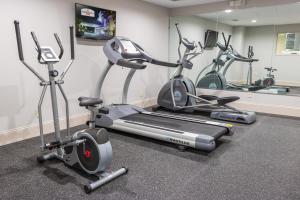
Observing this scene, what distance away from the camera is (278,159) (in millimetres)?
3008

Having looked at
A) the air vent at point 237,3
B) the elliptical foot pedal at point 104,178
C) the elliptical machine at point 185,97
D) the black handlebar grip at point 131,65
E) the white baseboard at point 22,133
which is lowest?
the elliptical foot pedal at point 104,178

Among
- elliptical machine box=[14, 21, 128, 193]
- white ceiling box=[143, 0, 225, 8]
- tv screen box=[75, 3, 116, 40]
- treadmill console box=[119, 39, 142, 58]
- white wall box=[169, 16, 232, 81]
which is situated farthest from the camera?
white wall box=[169, 16, 232, 81]

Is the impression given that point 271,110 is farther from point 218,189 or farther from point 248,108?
point 218,189

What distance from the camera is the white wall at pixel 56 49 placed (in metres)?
3.41

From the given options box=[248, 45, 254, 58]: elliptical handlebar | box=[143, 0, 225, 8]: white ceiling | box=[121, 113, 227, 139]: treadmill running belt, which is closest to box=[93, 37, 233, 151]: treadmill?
box=[121, 113, 227, 139]: treadmill running belt

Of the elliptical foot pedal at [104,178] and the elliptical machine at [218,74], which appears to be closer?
the elliptical foot pedal at [104,178]

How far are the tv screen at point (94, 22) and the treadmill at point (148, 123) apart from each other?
2.22 feet

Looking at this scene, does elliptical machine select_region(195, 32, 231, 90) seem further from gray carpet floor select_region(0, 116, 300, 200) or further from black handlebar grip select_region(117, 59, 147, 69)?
black handlebar grip select_region(117, 59, 147, 69)

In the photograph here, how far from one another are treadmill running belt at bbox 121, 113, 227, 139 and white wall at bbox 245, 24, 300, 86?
3.60m

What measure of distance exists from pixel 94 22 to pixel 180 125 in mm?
2425

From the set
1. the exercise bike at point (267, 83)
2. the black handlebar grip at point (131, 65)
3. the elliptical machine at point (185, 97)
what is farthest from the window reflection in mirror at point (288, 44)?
the black handlebar grip at point (131, 65)

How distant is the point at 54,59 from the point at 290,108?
479 centimetres

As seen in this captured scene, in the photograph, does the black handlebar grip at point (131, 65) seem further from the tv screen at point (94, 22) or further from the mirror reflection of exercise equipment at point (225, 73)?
the mirror reflection of exercise equipment at point (225, 73)

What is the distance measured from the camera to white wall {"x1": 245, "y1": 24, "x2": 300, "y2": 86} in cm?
602
